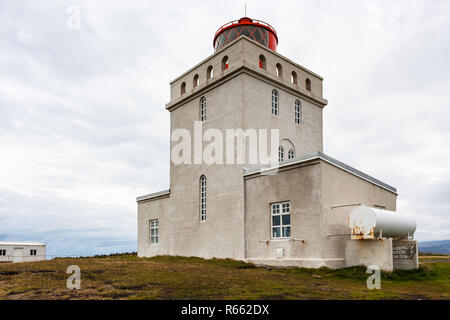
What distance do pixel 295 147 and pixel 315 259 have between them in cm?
938

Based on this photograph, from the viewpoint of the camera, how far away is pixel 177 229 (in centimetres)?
2631

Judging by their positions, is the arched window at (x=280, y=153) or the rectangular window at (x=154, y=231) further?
the rectangular window at (x=154, y=231)

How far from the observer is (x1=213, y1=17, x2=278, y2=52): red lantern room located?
2652 centimetres

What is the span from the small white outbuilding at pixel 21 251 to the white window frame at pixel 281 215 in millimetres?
46802

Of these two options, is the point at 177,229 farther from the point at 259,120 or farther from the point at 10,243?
the point at 10,243

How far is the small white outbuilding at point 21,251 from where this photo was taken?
179ft

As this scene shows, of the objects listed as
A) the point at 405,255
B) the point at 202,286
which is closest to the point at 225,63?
the point at 405,255

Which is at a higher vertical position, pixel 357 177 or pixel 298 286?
pixel 357 177

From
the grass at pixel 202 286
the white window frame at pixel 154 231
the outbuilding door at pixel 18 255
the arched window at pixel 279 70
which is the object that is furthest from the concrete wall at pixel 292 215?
the outbuilding door at pixel 18 255

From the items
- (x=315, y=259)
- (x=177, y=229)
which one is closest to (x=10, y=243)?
(x=177, y=229)

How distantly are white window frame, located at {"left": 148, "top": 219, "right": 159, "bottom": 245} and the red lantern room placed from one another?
13675 mm

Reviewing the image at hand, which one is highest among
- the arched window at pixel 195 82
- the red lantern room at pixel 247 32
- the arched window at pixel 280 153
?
the red lantern room at pixel 247 32

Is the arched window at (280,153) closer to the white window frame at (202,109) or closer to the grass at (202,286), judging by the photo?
the white window frame at (202,109)
